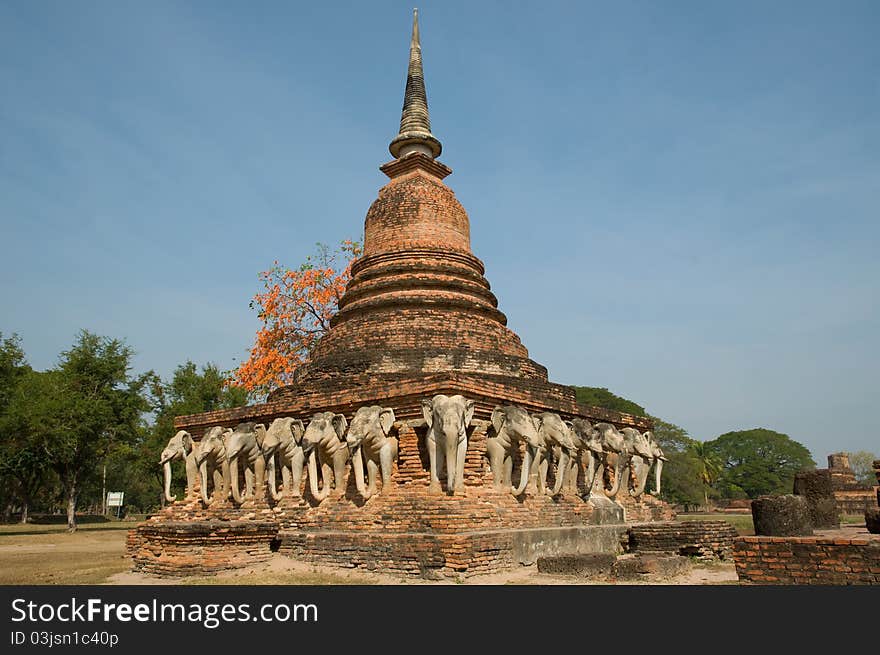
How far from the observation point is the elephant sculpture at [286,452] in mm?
12492

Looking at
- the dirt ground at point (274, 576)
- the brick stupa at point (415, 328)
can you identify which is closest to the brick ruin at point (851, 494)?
the brick stupa at point (415, 328)

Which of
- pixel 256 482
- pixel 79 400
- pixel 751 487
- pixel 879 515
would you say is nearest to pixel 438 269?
pixel 256 482

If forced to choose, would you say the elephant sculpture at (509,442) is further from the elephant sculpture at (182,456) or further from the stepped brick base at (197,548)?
the elephant sculpture at (182,456)

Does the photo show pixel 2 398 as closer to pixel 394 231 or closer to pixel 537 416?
pixel 394 231

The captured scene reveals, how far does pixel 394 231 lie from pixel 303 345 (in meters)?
12.3

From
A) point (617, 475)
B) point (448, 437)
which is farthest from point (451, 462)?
point (617, 475)

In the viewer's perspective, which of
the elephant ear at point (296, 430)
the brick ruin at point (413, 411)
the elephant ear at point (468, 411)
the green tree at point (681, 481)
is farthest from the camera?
the green tree at point (681, 481)

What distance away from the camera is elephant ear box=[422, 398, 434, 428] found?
432 inches

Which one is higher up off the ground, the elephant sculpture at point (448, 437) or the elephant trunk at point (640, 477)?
the elephant sculpture at point (448, 437)

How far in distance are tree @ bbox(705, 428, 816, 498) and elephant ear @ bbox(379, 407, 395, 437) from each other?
2310 inches

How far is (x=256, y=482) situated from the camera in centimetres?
1353

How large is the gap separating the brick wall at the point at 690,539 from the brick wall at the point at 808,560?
5496 millimetres

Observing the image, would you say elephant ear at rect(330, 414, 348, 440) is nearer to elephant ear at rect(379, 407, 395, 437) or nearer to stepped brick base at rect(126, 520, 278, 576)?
elephant ear at rect(379, 407, 395, 437)

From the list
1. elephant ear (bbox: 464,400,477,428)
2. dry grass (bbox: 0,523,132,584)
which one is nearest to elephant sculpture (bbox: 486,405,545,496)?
elephant ear (bbox: 464,400,477,428)
